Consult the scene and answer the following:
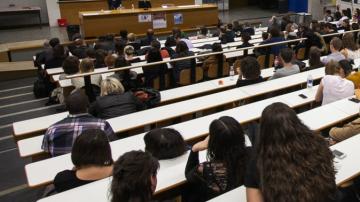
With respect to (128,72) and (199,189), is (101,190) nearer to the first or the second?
(199,189)

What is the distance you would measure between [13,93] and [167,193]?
19.1 ft

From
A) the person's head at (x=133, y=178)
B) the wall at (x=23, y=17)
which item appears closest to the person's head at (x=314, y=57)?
the person's head at (x=133, y=178)

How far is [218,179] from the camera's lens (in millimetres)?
2412

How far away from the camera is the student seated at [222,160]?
2.31 meters

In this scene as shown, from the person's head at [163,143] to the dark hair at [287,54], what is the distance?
272 centimetres

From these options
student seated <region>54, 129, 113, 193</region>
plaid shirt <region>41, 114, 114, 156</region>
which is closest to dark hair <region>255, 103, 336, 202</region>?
student seated <region>54, 129, 113, 193</region>

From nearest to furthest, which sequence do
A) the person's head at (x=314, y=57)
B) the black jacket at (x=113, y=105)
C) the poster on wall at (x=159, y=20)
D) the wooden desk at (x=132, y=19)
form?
1. the black jacket at (x=113, y=105)
2. the person's head at (x=314, y=57)
3. the wooden desk at (x=132, y=19)
4. the poster on wall at (x=159, y=20)

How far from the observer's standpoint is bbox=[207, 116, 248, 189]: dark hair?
2.30 m

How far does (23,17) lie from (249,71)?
38.6ft

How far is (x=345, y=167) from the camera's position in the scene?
2.56 m

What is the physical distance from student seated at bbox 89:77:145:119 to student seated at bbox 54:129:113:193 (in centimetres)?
151

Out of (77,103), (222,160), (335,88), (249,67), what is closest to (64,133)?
(77,103)

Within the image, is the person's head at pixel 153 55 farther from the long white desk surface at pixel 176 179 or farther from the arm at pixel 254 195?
the arm at pixel 254 195

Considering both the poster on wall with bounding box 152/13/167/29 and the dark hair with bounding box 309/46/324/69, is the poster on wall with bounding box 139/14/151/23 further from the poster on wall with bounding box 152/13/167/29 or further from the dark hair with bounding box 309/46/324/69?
the dark hair with bounding box 309/46/324/69
